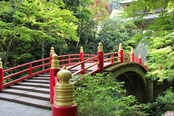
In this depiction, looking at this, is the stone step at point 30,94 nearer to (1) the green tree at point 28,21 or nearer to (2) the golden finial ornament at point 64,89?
(1) the green tree at point 28,21

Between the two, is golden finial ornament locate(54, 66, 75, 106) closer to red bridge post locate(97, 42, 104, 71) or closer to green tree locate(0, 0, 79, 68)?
red bridge post locate(97, 42, 104, 71)

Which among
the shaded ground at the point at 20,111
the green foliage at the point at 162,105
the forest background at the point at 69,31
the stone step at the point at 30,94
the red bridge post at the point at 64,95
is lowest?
the green foliage at the point at 162,105

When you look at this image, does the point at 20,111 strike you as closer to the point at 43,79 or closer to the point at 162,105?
the point at 43,79

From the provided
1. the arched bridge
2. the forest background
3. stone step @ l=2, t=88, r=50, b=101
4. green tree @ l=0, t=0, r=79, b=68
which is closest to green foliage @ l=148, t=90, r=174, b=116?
the forest background

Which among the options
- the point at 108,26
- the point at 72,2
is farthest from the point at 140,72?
the point at 72,2

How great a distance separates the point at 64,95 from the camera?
1.78m

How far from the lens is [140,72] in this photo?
13000 millimetres

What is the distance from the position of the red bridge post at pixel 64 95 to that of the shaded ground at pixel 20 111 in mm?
3074

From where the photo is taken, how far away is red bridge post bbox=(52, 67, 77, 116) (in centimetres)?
177

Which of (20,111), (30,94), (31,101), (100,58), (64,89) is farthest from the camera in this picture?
(100,58)

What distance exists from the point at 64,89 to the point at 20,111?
3.87 metres

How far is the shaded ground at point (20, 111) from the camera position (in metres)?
4.67

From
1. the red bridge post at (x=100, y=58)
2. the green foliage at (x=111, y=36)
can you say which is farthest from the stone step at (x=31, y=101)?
the green foliage at (x=111, y=36)

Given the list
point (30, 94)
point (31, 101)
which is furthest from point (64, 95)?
point (30, 94)
